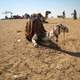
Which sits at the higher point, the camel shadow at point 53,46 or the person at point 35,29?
the person at point 35,29

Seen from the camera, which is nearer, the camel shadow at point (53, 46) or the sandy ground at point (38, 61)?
the sandy ground at point (38, 61)

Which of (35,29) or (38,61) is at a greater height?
(35,29)

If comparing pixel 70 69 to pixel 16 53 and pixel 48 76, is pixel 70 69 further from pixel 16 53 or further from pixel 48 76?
pixel 16 53

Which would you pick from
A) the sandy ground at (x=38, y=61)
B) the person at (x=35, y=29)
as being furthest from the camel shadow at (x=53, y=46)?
the person at (x=35, y=29)

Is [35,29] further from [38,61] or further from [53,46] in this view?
[38,61]

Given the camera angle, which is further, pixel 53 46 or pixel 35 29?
pixel 35 29

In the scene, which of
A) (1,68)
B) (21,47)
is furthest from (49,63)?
(21,47)

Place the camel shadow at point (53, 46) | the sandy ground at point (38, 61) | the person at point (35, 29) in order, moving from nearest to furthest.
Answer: the sandy ground at point (38, 61) < the camel shadow at point (53, 46) < the person at point (35, 29)

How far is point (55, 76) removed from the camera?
8016 mm

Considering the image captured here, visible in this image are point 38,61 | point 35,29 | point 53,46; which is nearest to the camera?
point 38,61

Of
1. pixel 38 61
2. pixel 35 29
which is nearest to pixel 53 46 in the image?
pixel 35 29

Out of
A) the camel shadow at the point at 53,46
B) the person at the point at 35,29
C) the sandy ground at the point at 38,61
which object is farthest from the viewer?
the person at the point at 35,29

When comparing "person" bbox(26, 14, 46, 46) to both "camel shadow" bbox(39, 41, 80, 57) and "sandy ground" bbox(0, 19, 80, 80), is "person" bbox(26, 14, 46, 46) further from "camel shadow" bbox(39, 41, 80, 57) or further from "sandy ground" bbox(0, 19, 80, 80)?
"sandy ground" bbox(0, 19, 80, 80)

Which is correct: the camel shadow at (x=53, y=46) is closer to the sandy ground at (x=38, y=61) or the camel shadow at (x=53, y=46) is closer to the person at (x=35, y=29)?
the sandy ground at (x=38, y=61)
